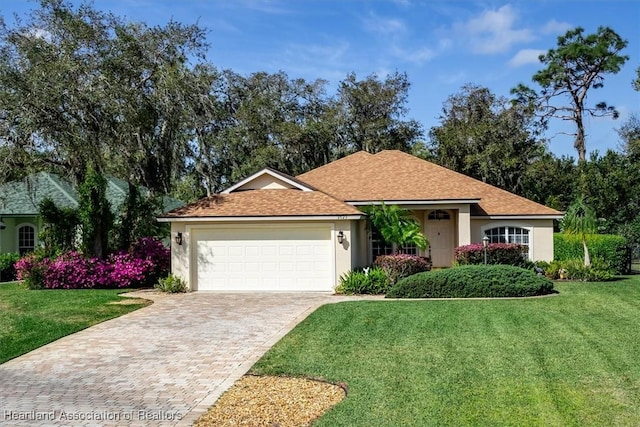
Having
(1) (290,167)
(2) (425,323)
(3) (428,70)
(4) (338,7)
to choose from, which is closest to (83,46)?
(4) (338,7)

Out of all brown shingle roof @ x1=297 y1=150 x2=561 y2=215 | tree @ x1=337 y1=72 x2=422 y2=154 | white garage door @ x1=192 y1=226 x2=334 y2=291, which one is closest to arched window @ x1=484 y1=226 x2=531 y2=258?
brown shingle roof @ x1=297 y1=150 x2=561 y2=215

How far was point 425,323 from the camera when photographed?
38.0ft

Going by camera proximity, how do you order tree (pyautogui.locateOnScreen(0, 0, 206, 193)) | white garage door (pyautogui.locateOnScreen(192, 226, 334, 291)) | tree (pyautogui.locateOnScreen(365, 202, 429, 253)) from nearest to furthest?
tree (pyautogui.locateOnScreen(0, 0, 206, 193)) → white garage door (pyautogui.locateOnScreen(192, 226, 334, 291)) → tree (pyautogui.locateOnScreen(365, 202, 429, 253))

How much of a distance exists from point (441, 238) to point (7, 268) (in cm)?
1849

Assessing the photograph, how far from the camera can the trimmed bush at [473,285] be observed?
1531cm

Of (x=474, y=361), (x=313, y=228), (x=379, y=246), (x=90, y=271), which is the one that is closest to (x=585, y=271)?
(x=379, y=246)

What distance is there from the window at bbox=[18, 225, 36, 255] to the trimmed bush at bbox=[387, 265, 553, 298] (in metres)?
18.8

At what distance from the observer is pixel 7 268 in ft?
79.9

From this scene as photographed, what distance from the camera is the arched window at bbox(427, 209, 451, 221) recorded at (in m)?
23.0

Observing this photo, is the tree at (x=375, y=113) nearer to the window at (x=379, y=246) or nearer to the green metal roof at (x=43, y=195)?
the green metal roof at (x=43, y=195)

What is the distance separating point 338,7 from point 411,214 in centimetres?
985

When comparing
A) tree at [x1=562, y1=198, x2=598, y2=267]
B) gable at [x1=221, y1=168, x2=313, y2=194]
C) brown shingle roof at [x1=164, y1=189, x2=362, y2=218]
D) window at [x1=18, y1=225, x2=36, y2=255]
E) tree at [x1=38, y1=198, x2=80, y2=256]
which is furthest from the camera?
window at [x1=18, y1=225, x2=36, y2=255]

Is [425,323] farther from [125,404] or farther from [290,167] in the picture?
[290,167]

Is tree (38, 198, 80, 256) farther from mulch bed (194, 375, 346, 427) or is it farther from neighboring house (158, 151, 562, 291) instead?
mulch bed (194, 375, 346, 427)
